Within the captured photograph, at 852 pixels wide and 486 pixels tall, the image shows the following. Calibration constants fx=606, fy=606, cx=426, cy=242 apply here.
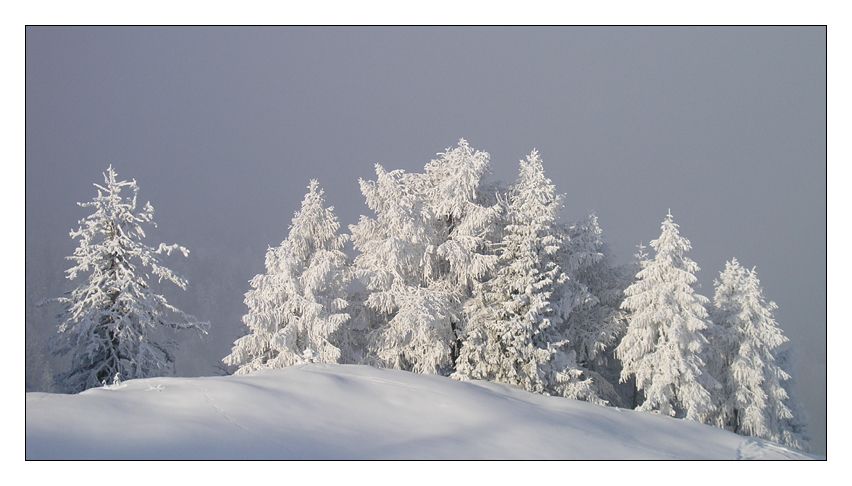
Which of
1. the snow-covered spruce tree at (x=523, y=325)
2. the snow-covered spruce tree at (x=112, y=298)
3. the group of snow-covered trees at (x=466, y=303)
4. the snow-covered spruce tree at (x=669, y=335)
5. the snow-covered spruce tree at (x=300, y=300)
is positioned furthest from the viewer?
the snow-covered spruce tree at (x=669, y=335)

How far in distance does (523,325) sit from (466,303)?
3.65 m

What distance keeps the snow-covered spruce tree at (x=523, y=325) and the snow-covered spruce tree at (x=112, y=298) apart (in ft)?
34.3

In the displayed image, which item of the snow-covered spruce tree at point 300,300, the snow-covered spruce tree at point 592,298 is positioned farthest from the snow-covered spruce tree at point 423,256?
the snow-covered spruce tree at point 592,298

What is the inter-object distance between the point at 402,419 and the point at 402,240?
13975 millimetres

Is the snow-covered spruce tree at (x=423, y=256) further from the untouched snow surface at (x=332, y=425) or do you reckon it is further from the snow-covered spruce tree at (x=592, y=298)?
the untouched snow surface at (x=332, y=425)

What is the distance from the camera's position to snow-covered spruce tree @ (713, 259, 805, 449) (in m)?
27.1

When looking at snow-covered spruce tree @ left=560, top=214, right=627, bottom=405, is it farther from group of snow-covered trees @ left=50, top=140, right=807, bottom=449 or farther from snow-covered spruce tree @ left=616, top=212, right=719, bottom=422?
snow-covered spruce tree @ left=616, top=212, right=719, bottom=422

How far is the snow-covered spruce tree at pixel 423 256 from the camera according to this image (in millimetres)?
23656

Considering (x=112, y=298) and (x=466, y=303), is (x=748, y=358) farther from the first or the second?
(x=112, y=298)

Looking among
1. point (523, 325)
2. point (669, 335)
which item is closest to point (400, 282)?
point (523, 325)

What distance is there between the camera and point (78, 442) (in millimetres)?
8055

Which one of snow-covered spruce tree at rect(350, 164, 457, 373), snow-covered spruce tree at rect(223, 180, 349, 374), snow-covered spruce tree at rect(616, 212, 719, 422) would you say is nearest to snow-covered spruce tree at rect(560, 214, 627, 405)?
snow-covered spruce tree at rect(616, 212, 719, 422)
